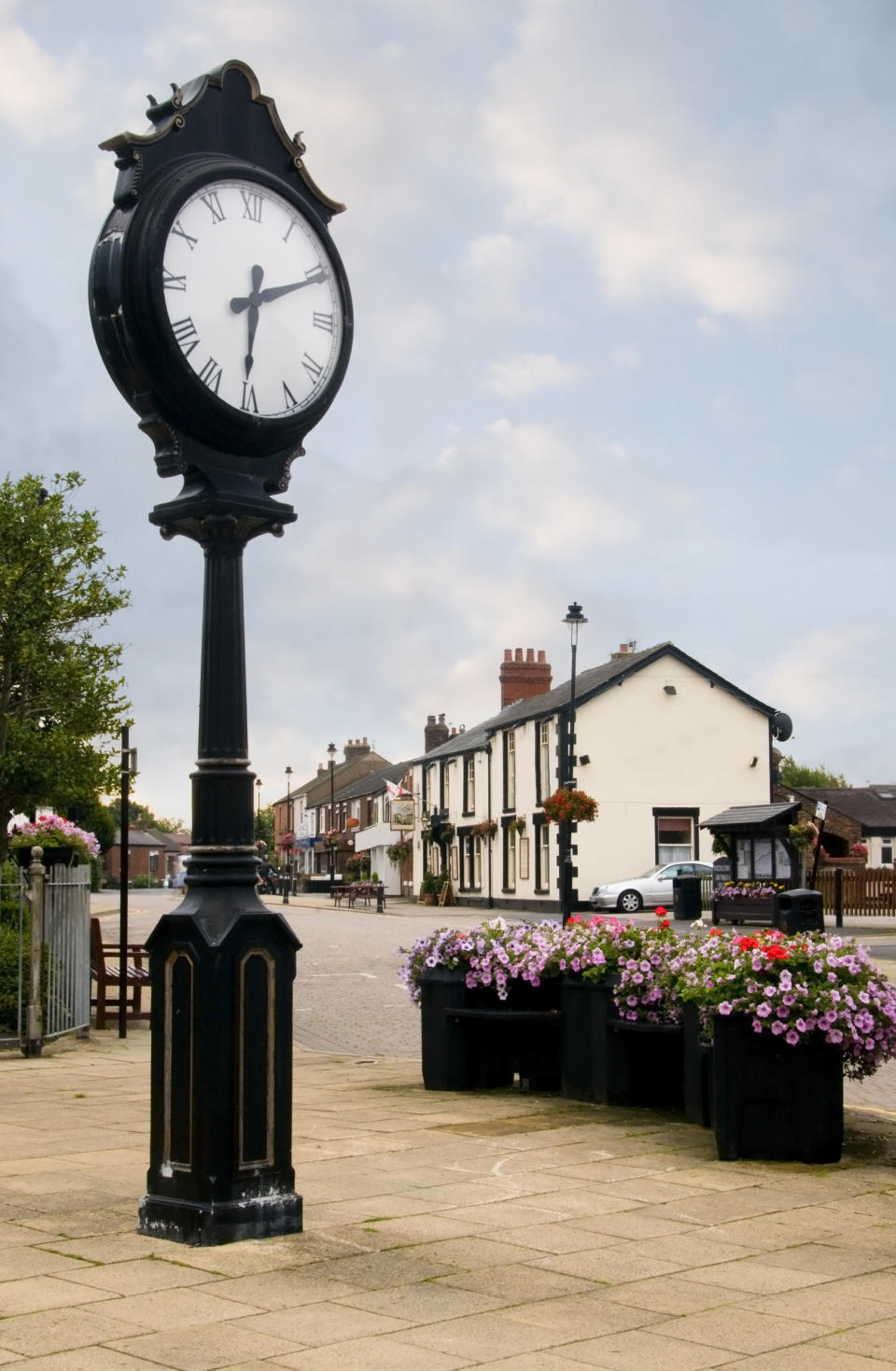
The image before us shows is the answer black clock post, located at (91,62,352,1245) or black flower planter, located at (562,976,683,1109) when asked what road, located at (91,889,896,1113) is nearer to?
black flower planter, located at (562,976,683,1109)

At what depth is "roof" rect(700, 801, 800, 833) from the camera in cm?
3322

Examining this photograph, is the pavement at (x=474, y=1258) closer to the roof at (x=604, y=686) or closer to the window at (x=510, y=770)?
the roof at (x=604, y=686)

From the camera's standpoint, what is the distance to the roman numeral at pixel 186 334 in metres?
5.83

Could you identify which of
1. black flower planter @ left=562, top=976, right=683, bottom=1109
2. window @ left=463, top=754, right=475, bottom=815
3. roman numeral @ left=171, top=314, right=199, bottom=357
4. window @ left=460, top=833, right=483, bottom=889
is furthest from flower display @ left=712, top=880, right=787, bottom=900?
roman numeral @ left=171, top=314, right=199, bottom=357

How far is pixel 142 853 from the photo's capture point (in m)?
156

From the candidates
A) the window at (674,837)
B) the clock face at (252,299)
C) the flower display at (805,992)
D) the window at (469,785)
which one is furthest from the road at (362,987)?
the window at (469,785)

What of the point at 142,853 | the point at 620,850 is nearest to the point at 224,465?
the point at 620,850

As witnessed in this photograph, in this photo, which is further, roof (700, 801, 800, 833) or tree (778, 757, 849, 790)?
tree (778, 757, 849, 790)

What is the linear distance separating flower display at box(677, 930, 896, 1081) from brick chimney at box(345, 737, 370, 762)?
107006 millimetres

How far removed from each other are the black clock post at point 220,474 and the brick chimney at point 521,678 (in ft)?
164

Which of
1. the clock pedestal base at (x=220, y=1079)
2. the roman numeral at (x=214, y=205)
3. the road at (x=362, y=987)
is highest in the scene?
the roman numeral at (x=214, y=205)

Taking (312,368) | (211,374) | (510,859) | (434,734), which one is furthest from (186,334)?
(434,734)

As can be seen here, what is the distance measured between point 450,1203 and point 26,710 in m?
23.3

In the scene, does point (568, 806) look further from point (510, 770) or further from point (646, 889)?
point (510, 770)
